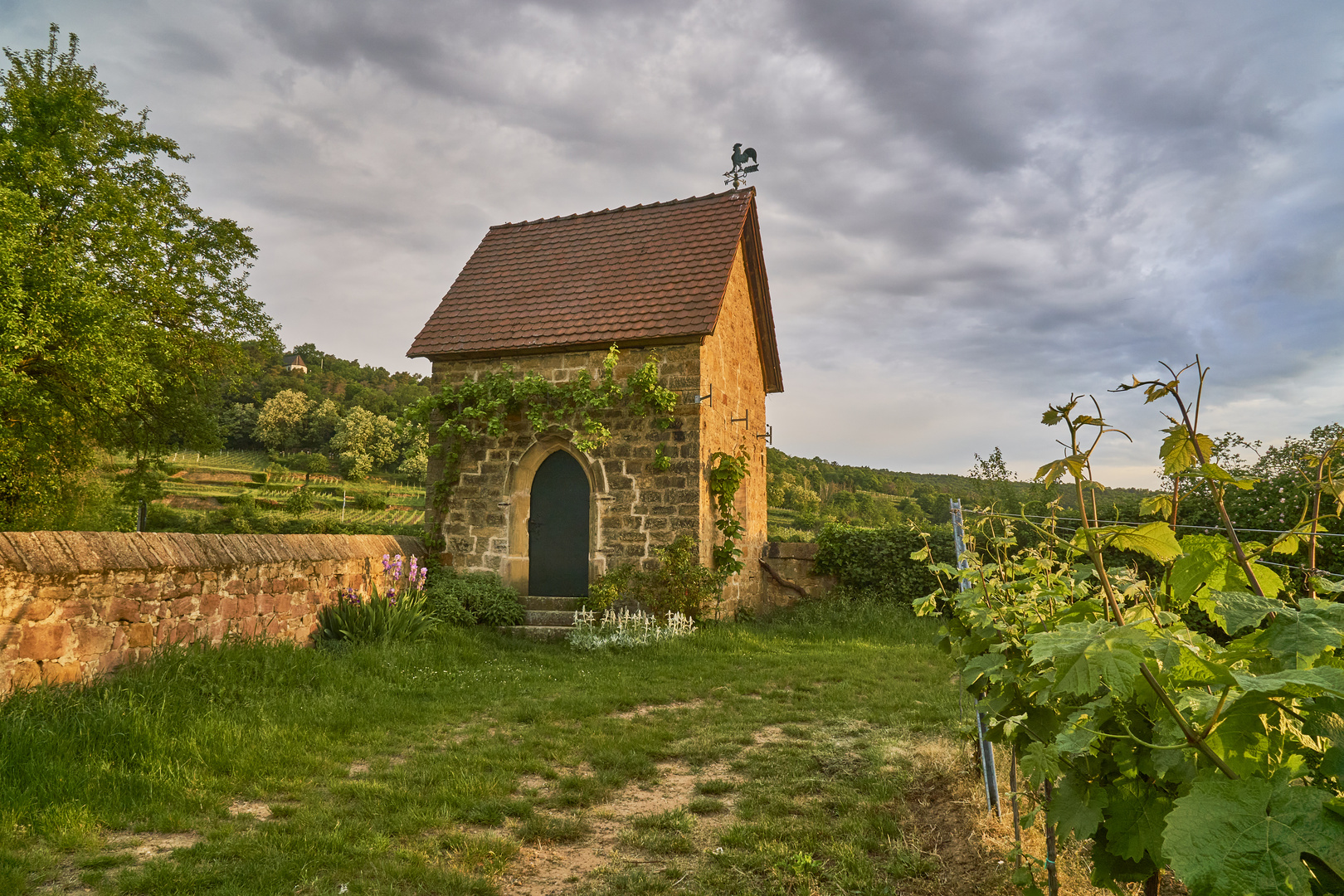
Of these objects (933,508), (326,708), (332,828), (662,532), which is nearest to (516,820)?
(332,828)

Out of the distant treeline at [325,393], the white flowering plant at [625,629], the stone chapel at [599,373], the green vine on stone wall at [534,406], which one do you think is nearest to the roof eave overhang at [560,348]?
the stone chapel at [599,373]

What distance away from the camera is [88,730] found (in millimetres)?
4309

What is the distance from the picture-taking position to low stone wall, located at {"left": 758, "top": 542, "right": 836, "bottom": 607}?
13.1 metres

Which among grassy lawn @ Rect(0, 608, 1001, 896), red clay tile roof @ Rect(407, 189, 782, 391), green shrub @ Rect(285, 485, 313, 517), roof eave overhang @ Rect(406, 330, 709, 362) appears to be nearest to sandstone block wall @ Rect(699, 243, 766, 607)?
roof eave overhang @ Rect(406, 330, 709, 362)

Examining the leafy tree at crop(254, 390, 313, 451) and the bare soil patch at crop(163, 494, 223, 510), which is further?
the leafy tree at crop(254, 390, 313, 451)

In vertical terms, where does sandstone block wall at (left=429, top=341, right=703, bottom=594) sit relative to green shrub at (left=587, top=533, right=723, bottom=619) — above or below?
above

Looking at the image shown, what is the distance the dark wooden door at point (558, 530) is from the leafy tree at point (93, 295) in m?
7.56

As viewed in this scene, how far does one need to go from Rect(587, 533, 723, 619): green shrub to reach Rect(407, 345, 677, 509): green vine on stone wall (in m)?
1.92

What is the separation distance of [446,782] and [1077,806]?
3.59 metres

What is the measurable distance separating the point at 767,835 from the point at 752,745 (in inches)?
66.4

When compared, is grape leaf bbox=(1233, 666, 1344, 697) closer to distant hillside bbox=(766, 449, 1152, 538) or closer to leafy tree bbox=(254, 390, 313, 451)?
distant hillside bbox=(766, 449, 1152, 538)

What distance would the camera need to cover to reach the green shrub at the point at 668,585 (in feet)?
33.2

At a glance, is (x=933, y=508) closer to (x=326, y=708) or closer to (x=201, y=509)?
(x=326, y=708)

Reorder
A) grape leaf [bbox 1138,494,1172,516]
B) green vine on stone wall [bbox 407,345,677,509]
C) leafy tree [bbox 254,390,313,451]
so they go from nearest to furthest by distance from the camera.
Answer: grape leaf [bbox 1138,494,1172,516] < green vine on stone wall [bbox 407,345,677,509] < leafy tree [bbox 254,390,313,451]
